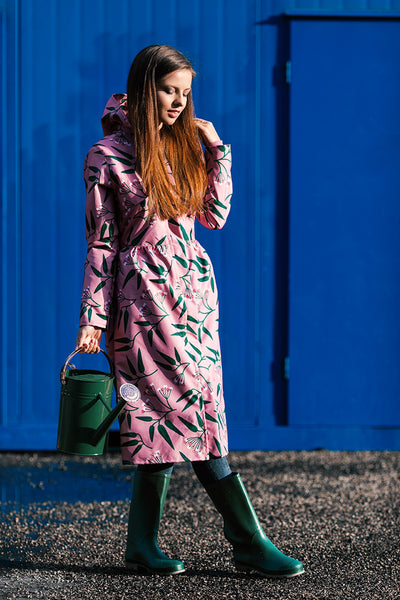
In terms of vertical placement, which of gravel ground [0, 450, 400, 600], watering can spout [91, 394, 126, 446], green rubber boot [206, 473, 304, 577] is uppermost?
watering can spout [91, 394, 126, 446]

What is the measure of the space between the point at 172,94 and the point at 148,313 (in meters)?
0.72

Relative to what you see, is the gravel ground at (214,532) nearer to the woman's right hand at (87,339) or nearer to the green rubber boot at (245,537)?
the green rubber boot at (245,537)

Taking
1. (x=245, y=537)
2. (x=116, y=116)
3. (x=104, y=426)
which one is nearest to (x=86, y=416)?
(x=104, y=426)

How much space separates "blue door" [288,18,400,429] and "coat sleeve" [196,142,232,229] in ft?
5.95

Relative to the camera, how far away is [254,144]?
15.1 ft

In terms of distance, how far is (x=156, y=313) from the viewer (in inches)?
103

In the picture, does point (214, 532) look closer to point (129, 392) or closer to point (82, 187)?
point (129, 392)

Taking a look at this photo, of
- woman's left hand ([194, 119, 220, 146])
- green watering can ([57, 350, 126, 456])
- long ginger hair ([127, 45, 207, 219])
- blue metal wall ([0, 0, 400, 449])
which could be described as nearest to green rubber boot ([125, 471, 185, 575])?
green watering can ([57, 350, 126, 456])

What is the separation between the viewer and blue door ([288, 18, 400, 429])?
4586mm

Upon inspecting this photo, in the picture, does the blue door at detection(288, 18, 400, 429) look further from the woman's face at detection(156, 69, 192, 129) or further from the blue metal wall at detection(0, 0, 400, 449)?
the woman's face at detection(156, 69, 192, 129)

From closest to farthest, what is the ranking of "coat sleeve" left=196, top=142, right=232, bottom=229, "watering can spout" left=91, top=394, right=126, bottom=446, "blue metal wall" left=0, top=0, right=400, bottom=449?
1. "watering can spout" left=91, top=394, right=126, bottom=446
2. "coat sleeve" left=196, top=142, right=232, bottom=229
3. "blue metal wall" left=0, top=0, right=400, bottom=449

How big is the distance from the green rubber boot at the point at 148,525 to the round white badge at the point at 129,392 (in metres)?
0.28

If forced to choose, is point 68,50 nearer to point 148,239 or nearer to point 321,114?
point 321,114

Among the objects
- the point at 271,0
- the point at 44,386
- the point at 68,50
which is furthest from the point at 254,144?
the point at 44,386
